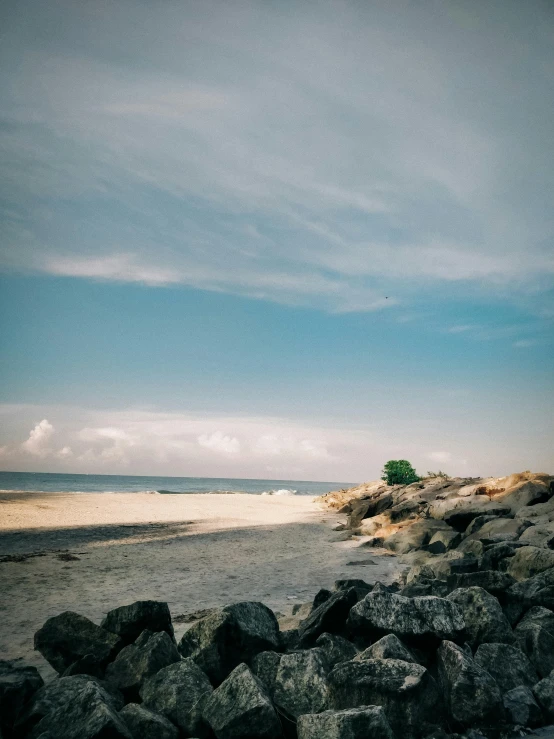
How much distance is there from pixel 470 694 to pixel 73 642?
3.98 meters

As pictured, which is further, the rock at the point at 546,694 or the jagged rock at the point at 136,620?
the jagged rock at the point at 136,620

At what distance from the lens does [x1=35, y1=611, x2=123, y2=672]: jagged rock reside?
5.36m

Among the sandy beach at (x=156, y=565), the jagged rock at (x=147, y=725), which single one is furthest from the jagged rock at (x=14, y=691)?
the sandy beach at (x=156, y=565)

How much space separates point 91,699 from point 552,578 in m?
5.95

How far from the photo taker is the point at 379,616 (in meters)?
5.08

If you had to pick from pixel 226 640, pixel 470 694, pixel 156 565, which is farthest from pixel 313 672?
pixel 156 565

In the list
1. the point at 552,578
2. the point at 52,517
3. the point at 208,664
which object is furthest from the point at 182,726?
the point at 52,517

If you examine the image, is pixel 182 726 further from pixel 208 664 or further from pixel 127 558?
pixel 127 558

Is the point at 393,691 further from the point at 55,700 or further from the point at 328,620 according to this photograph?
the point at 55,700

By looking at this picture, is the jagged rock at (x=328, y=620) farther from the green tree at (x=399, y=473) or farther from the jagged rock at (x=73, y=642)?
the green tree at (x=399, y=473)

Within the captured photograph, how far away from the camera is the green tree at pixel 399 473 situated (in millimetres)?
37188

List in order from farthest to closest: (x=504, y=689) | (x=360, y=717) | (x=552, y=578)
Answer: (x=552, y=578) < (x=504, y=689) < (x=360, y=717)

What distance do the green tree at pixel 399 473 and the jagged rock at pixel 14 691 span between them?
34229 mm

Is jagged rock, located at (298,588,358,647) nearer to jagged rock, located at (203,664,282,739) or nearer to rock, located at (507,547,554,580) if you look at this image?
jagged rock, located at (203,664,282,739)
